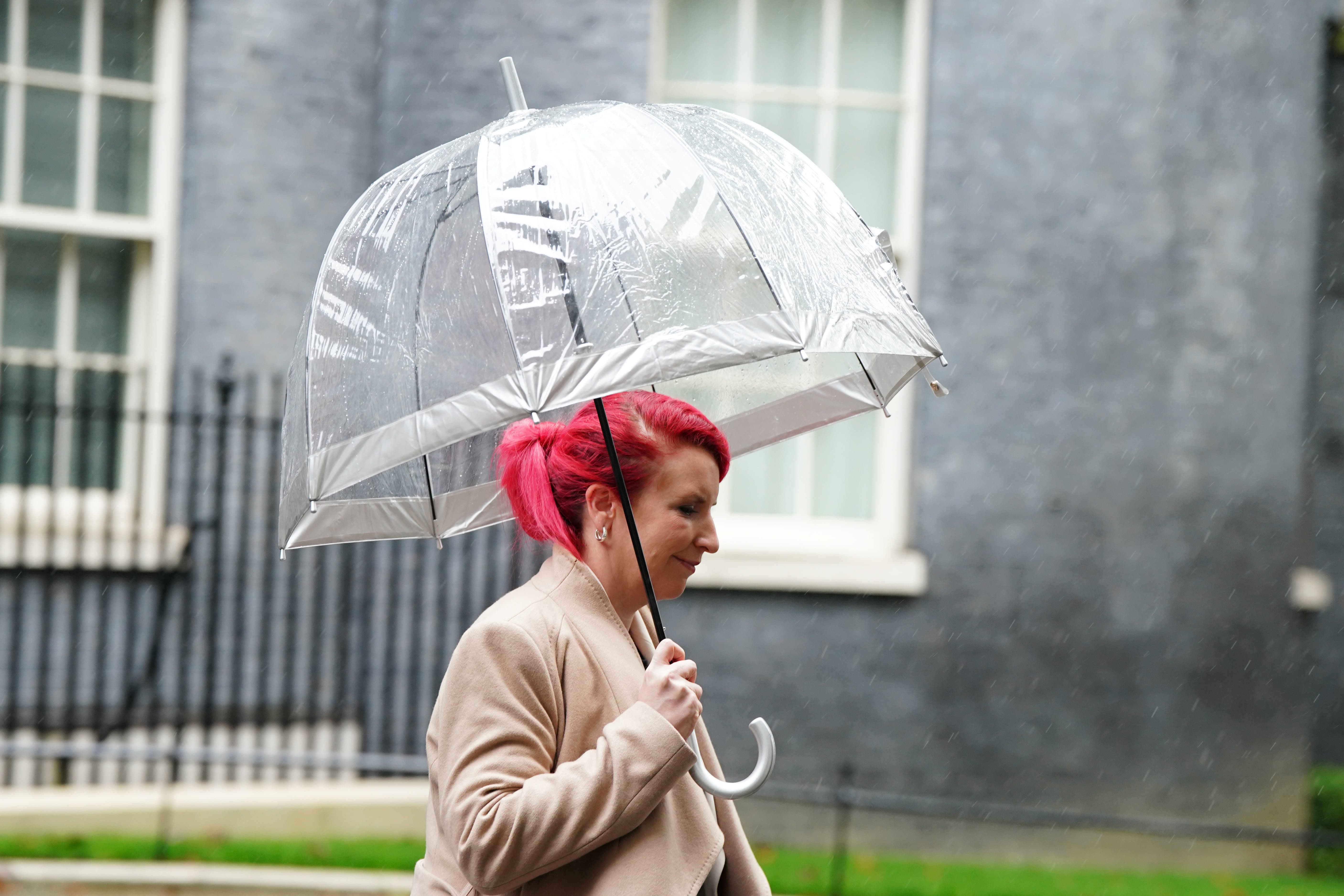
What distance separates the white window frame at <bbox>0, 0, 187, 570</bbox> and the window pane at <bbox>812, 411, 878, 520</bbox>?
3.76 m

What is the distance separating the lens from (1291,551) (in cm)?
762

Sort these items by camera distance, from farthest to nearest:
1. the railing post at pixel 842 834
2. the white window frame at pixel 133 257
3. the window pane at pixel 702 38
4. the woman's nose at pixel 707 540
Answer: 1. the window pane at pixel 702 38
2. the white window frame at pixel 133 257
3. the railing post at pixel 842 834
4. the woman's nose at pixel 707 540

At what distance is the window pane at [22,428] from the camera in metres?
7.05

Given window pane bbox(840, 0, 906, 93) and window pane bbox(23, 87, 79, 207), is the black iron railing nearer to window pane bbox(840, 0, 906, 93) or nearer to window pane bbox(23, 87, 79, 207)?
window pane bbox(23, 87, 79, 207)

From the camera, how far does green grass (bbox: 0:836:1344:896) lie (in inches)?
241

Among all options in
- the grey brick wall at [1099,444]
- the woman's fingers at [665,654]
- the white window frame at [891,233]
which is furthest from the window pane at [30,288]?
the woman's fingers at [665,654]

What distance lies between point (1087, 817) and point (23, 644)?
5748 millimetres

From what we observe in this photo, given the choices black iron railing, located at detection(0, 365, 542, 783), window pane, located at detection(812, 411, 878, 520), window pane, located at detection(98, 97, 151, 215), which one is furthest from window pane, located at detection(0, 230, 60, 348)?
window pane, located at detection(812, 411, 878, 520)

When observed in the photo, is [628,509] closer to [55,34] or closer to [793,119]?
[793,119]

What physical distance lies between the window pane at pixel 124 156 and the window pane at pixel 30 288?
0.41 metres

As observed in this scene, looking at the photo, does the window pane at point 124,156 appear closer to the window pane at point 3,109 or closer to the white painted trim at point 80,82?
the white painted trim at point 80,82

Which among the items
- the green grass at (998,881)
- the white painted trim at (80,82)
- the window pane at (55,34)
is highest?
the window pane at (55,34)

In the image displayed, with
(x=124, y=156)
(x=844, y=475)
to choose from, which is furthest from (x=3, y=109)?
(x=844, y=475)

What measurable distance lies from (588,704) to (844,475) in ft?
18.8
